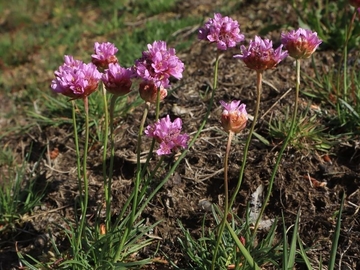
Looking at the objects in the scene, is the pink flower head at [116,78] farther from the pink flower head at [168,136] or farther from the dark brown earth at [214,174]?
the dark brown earth at [214,174]

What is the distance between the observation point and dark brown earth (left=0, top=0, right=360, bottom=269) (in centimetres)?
255

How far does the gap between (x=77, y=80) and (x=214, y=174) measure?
3.61ft

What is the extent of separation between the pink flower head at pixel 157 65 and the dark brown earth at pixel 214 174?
2.97ft

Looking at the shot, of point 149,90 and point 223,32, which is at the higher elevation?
point 223,32

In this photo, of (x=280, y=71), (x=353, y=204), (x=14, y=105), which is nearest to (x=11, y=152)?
(x=14, y=105)

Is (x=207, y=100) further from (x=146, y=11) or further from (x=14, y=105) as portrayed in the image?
(x=146, y=11)

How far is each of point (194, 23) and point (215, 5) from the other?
1.44 feet

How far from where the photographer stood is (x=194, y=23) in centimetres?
443

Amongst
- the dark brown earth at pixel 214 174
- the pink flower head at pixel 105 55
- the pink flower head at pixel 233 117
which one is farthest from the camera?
the dark brown earth at pixel 214 174

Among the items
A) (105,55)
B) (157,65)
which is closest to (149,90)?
(157,65)

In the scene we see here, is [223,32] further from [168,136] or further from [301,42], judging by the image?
[168,136]

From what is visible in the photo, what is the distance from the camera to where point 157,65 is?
190cm

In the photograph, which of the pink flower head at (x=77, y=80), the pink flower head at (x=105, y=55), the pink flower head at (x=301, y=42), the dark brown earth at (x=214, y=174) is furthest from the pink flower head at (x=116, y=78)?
A: the dark brown earth at (x=214, y=174)

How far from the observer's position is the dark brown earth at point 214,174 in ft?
8.36
